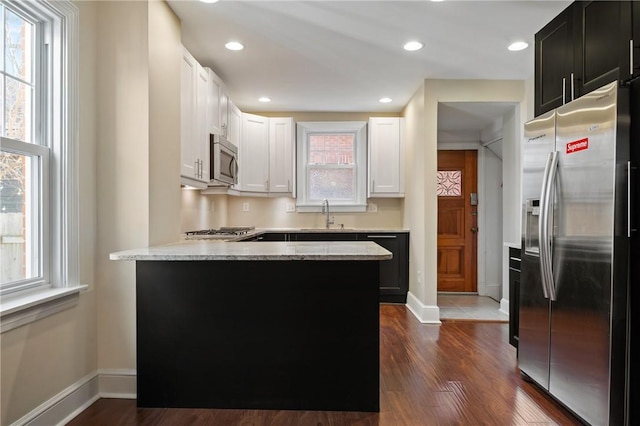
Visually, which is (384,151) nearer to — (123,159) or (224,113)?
(224,113)

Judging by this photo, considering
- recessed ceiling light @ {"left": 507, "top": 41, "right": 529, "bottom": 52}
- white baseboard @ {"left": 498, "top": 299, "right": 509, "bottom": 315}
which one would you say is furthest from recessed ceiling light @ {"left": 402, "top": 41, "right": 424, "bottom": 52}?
white baseboard @ {"left": 498, "top": 299, "right": 509, "bottom": 315}

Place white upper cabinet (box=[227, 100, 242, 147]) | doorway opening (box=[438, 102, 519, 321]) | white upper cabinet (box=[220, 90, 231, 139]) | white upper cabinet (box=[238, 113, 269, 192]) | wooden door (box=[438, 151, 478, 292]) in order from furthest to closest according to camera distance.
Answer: wooden door (box=[438, 151, 478, 292]) < doorway opening (box=[438, 102, 519, 321]) < white upper cabinet (box=[238, 113, 269, 192]) < white upper cabinet (box=[227, 100, 242, 147]) < white upper cabinet (box=[220, 90, 231, 139])

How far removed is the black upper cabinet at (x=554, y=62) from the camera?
2334mm

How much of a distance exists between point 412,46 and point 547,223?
6.15 feet

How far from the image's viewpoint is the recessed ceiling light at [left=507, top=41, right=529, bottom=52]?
3203 millimetres

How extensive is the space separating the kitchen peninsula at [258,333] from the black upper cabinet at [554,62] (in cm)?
162

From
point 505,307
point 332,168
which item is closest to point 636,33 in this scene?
point 505,307

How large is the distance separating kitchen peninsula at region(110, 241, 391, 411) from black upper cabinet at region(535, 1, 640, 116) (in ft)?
5.22

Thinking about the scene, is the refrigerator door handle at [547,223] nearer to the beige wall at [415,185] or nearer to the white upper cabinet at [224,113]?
the beige wall at [415,185]

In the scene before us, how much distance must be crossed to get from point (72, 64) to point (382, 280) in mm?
3854

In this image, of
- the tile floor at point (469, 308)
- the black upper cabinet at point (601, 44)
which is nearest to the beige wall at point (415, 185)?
the tile floor at point (469, 308)

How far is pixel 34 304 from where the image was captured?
A: 183 cm

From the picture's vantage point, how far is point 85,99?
7.42 ft

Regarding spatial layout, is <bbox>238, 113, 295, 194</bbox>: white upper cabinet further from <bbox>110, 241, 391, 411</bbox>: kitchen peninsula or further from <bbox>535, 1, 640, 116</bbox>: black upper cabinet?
<bbox>535, 1, 640, 116</bbox>: black upper cabinet
